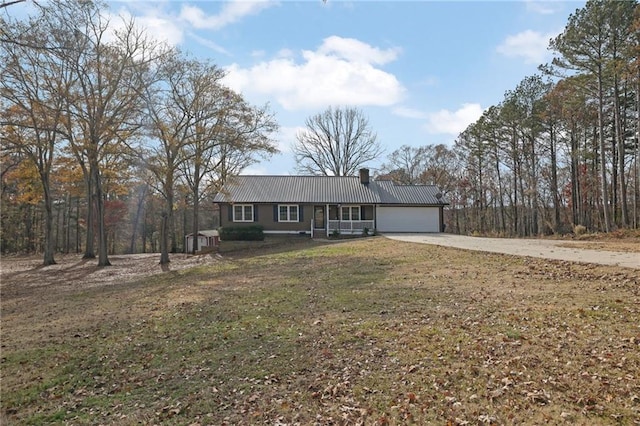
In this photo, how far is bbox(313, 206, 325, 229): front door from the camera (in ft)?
95.4

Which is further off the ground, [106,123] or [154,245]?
[106,123]

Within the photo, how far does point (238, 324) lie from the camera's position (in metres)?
7.19

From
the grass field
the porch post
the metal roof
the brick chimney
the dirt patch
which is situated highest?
the brick chimney

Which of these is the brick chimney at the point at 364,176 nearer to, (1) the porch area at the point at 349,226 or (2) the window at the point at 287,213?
(1) the porch area at the point at 349,226

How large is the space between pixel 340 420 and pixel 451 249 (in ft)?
41.2

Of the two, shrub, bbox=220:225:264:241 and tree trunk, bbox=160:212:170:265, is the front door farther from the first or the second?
tree trunk, bbox=160:212:170:265

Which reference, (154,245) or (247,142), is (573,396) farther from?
(154,245)

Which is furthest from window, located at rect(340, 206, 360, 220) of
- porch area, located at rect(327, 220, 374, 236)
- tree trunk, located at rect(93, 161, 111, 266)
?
tree trunk, located at rect(93, 161, 111, 266)

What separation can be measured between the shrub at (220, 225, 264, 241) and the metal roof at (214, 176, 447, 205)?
253cm

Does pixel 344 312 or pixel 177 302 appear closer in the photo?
pixel 344 312

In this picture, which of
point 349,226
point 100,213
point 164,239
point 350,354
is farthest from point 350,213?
point 350,354

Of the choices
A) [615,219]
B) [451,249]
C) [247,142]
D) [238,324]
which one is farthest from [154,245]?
[615,219]

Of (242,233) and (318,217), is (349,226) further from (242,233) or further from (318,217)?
(242,233)

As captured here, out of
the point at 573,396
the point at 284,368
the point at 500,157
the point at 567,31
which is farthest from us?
the point at 500,157
